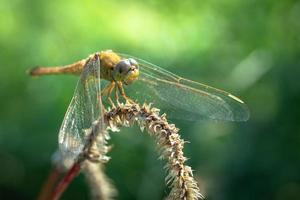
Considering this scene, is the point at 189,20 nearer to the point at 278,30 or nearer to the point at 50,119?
the point at 278,30

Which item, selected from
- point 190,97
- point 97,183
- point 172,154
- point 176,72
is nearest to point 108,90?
point 190,97

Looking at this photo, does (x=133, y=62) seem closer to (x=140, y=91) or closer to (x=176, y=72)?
(x=140, y=91)

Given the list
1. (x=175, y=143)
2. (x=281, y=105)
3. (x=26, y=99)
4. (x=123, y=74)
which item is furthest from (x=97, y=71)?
(x=26, y=99)

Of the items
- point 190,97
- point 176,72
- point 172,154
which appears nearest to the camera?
point 172,154

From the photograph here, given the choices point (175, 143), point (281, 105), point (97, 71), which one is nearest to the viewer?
point (175, 143)

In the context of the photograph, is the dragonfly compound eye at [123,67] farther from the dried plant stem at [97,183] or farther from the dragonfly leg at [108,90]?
the dried plant stem at [97,183]

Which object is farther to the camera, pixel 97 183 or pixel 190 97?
pixel 190 97

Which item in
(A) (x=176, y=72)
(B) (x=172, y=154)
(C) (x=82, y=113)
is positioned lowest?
(B) (x=172, y=154)
